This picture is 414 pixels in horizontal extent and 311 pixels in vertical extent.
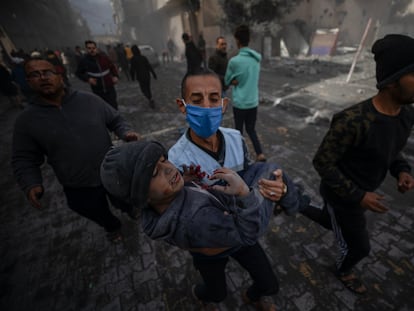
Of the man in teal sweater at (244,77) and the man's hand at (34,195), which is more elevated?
the man in teal sweater at (244,77)

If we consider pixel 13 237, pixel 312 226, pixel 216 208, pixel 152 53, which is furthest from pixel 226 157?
pixel 152 53

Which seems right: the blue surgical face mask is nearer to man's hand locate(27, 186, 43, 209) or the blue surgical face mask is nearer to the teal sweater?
man's hand locate(27, 186, 43, 209)

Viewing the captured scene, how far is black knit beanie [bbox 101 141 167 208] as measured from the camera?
0.96 meters

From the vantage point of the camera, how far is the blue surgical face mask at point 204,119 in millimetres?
1651

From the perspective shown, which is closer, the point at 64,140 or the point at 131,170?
the point at 131,170

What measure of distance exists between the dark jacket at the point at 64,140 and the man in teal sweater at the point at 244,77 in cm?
244

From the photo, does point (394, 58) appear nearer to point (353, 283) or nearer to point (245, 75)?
point (353, 283)

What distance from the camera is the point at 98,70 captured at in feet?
17.6

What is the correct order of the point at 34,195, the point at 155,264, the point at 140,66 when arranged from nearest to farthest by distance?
the point at 34,195, the point at 155,264, the point at 140,66

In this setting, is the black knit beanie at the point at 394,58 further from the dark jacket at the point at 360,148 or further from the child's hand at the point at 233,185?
the child's hand at the point at 233,185

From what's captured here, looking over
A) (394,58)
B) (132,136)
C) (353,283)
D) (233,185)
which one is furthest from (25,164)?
(353,283)

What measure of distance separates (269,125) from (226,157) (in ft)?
15.7

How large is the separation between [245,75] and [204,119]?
106 inches

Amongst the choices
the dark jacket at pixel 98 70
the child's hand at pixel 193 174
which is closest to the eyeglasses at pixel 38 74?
the child's hand at pixel 193 174
